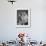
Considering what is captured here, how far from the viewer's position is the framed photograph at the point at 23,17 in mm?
4879

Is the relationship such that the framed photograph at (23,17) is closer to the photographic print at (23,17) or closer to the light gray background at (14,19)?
the photographic print at (23,17)

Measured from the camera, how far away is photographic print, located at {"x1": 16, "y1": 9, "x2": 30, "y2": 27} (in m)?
4.88

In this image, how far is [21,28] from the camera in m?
4.88

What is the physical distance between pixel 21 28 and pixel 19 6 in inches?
31.6

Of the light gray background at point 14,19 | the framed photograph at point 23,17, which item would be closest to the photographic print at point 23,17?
the framed photograph at point 23,17

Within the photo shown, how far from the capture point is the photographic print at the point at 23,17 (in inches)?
192

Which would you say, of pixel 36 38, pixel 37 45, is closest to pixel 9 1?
pixel 36 38

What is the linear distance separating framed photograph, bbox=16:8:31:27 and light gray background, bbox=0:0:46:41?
0.36ft

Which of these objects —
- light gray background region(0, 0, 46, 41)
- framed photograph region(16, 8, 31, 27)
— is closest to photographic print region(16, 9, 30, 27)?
framed photograph region(16, 8, 31, 27)

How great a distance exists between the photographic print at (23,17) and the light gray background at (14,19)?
0.15m

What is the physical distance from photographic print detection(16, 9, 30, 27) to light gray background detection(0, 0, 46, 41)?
0.48 feet

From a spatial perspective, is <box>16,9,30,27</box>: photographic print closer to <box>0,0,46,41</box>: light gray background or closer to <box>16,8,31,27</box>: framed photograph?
<box>16,8,31,27</box>: framed photograph

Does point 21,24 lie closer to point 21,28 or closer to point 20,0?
point 21,28

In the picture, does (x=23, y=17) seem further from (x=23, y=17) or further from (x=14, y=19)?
(x=14, y=19)
